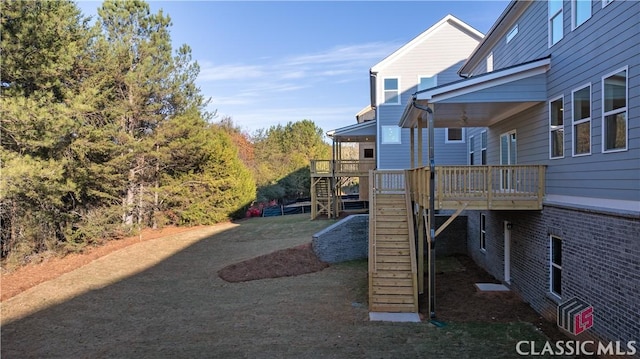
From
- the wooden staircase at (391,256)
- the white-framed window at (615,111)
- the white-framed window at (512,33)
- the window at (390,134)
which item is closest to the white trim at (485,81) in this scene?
the white-framed window at (615,111)

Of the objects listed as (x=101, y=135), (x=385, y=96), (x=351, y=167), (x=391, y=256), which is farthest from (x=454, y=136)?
(x=101, y=135)

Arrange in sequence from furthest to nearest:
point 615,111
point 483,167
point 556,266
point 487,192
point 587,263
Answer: point 483,167, point 487,192, point 556,266, point 587,263, point 615,111

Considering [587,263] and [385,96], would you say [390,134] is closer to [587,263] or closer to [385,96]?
[385,96]

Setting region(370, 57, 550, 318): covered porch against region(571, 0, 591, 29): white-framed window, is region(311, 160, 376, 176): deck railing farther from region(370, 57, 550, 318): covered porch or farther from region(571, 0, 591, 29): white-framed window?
region(571, 0, 591, 29): white-framed window

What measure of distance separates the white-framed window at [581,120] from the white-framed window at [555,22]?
64.9 inches

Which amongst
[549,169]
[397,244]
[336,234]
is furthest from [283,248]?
[549,169]

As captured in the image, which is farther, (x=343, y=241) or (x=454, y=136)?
(x=454, y=136)

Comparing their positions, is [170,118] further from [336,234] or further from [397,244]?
[397,244]

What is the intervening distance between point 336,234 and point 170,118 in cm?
1303

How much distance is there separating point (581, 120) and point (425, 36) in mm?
12223

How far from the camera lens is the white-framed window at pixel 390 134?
18.4 m

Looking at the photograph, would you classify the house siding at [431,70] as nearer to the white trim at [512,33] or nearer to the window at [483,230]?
the window at [483,230]

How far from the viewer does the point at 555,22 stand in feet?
27.7

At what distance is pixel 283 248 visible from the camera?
15195 mm
